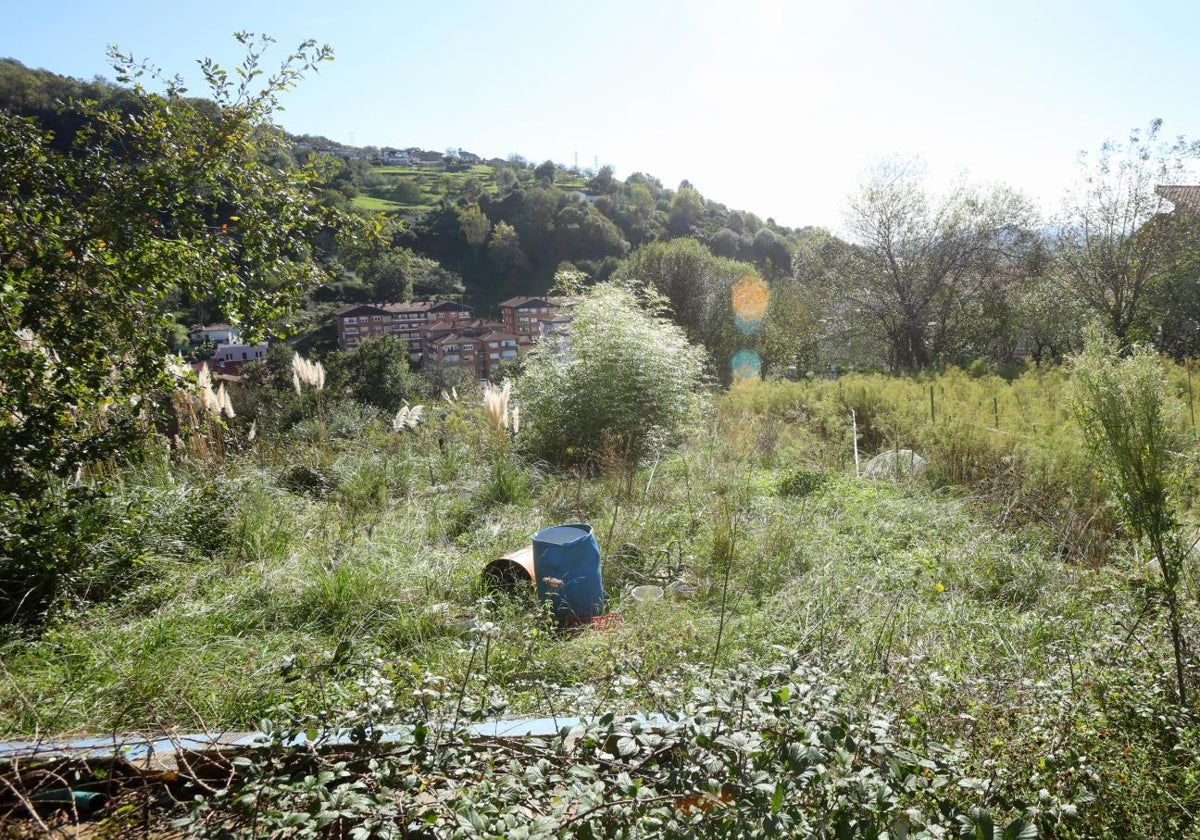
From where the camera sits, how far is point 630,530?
4.14 m

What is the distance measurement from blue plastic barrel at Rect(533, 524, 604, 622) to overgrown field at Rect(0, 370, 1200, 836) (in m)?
0.15

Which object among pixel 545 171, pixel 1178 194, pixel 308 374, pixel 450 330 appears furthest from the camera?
pixel 545 171

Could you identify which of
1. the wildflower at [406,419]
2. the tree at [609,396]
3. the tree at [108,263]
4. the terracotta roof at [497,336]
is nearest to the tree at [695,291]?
the terracotta roof at [497,336]

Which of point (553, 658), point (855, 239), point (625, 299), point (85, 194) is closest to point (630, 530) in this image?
point (553, 658)

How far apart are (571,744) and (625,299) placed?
7.55 m

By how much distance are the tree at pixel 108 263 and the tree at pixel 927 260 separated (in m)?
15.8

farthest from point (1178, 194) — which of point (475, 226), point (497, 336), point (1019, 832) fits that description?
point (475, 226)

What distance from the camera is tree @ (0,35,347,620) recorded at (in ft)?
8.30

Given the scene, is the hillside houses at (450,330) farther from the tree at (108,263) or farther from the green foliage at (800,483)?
the tree at (108,263)

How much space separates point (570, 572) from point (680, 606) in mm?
557

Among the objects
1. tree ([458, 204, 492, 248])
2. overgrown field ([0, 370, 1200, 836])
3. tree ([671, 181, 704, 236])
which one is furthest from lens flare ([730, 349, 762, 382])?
tree ([458, 204, 492, 248])

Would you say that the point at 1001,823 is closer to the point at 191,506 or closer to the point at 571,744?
the point at 571,744

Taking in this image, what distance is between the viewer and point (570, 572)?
10.1 feet

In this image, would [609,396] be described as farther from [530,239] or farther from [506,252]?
[530,239]
